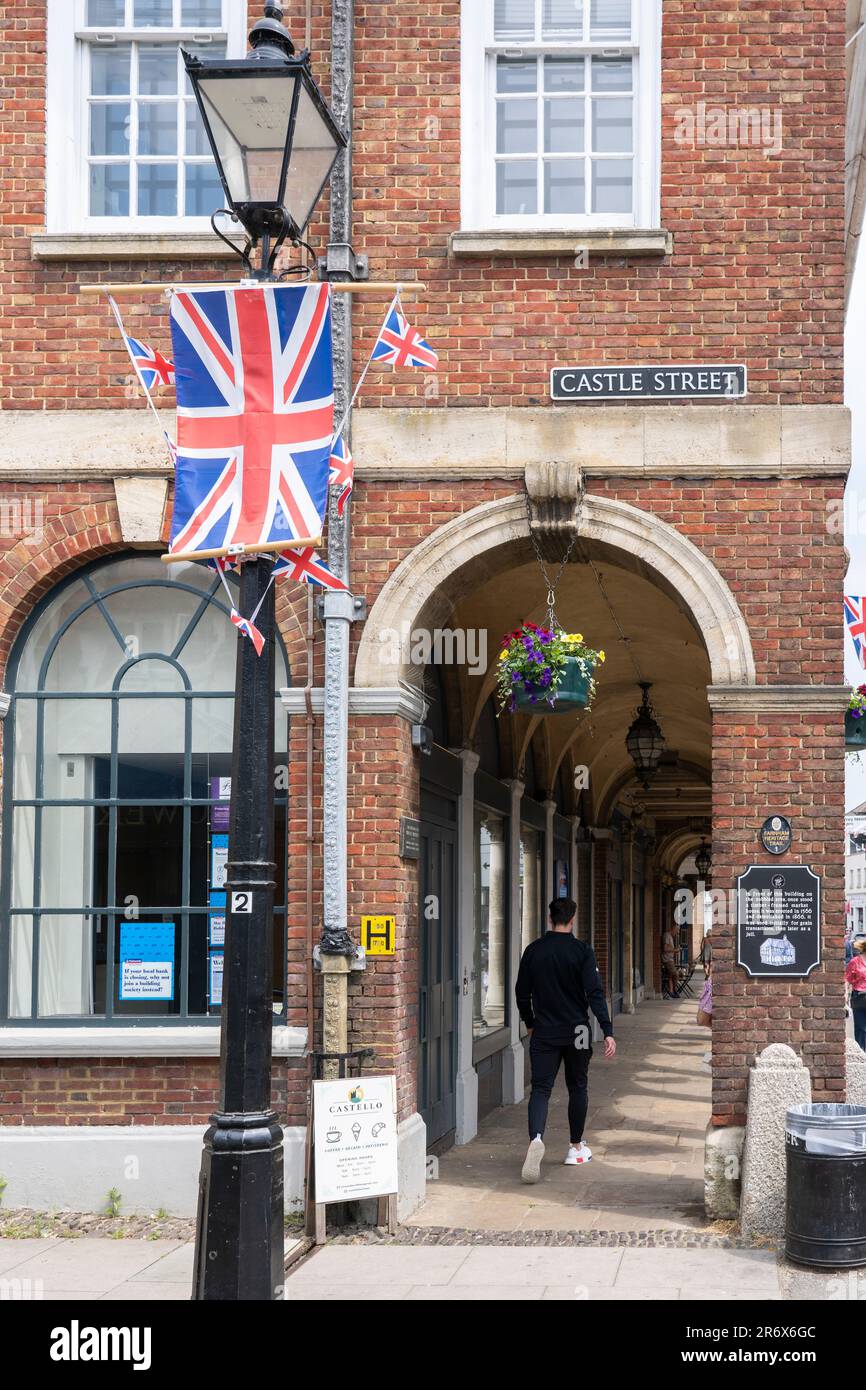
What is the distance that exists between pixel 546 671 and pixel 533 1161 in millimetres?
3323

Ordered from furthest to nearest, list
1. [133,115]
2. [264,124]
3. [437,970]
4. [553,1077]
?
[437,970], [553,1077], [133,115], [264,124]

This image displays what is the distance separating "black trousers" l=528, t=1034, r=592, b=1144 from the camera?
10336 mm

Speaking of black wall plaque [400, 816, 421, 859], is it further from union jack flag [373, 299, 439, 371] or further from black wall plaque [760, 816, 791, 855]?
union jack flag [373, 299, 439, 371]

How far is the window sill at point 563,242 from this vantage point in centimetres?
915

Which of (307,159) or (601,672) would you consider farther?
(601,672)

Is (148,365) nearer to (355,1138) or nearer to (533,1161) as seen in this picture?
(355,1138)

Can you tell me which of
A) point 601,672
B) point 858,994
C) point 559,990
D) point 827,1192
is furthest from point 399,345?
point 858,994

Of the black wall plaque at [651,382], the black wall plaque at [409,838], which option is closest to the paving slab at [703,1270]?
the black wall plaque at [409,838]

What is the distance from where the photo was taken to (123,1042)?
9094 millimetres

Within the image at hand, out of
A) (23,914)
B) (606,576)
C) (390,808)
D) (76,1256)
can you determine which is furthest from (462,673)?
(76,1256)

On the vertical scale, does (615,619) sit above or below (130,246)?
below

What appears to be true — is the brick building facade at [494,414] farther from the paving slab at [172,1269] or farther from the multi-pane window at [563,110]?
the paving slab at [172,1269]

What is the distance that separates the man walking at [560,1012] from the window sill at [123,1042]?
213cm

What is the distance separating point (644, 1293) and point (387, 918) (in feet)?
8.50
